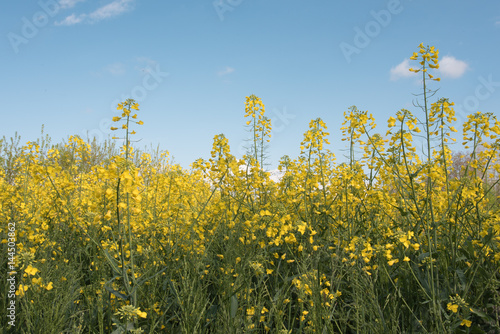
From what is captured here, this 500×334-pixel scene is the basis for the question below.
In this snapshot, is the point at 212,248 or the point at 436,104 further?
the point at 212,248

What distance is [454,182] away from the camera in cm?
303


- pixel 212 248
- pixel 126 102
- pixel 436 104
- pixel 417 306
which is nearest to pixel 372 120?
pixel 436 104

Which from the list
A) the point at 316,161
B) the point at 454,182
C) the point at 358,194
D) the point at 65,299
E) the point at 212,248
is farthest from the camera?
the point at 316,161

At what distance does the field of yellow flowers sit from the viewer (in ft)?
7.83

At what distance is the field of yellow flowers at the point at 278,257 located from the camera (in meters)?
2.39

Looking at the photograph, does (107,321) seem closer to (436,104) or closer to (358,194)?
(358,194)

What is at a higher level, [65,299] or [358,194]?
[358,194]

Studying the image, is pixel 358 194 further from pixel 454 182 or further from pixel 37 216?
pixel 37 216

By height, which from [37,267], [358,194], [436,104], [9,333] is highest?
[436,104]

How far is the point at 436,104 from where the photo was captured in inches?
120

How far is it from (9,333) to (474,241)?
154 inches

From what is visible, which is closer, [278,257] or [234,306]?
[234,306]

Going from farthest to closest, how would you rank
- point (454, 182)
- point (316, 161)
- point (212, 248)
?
point (316, 161) → point (212, 248) → point (454, 182)

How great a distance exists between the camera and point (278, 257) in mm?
3275
